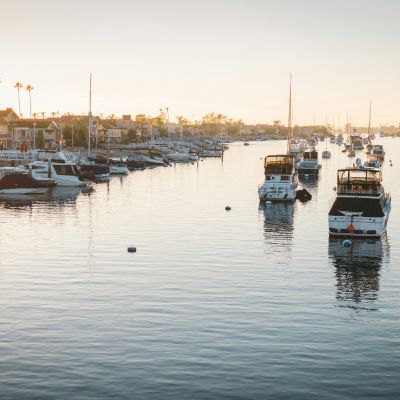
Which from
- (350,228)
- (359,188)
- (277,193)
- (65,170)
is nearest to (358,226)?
(350,228)

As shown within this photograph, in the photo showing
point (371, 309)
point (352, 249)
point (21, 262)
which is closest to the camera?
point (371, 309)

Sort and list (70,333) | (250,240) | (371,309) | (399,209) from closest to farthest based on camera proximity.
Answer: (70,333)
(371,309)
(250,240)
(399,209)

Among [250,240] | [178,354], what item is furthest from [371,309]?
[250,240]

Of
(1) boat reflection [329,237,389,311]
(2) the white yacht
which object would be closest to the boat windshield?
(2) the white yacht

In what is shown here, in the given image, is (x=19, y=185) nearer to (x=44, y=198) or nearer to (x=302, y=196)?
(x=44, y=198)

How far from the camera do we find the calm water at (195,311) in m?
24.5

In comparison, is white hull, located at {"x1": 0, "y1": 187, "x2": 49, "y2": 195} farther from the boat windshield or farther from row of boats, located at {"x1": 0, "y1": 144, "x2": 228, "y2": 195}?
the boat windshield

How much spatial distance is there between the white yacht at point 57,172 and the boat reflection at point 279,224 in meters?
32.4

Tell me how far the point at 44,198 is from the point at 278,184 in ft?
98.2

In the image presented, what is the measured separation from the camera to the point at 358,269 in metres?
45.5

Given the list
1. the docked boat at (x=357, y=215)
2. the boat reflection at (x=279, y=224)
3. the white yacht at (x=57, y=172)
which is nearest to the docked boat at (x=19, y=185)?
the white yacht at (x=57, y=172)

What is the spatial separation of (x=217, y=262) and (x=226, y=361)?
2043cm

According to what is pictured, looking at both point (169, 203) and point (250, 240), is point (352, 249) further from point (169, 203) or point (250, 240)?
point (169, 203)

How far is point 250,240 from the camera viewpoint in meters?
56.7
